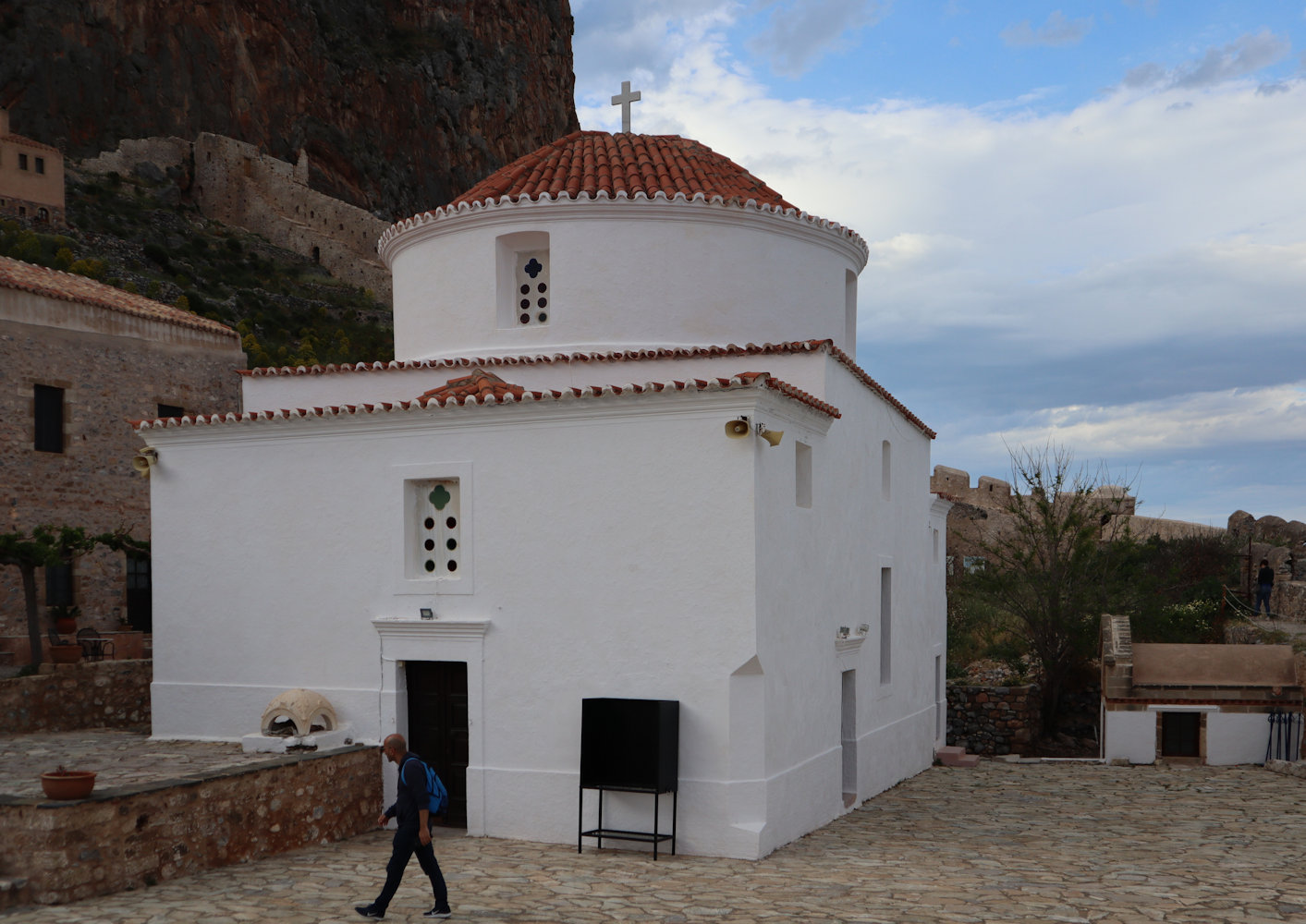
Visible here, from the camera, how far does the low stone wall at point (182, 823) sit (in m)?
8.37

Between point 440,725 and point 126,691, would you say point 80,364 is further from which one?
point 440,725

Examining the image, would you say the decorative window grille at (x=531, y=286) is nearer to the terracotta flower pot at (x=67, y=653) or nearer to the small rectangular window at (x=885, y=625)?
the small rectangular window at (x=885, y=625)

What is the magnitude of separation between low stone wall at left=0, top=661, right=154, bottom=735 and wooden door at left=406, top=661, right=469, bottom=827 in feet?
17.0

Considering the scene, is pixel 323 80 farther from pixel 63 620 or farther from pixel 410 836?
pixel 410 836

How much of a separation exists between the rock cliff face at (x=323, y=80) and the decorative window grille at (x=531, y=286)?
44587mm

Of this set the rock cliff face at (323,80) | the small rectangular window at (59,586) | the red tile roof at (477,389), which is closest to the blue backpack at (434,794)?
the red tile roof at (477,389)

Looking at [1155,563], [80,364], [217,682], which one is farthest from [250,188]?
[217,682]

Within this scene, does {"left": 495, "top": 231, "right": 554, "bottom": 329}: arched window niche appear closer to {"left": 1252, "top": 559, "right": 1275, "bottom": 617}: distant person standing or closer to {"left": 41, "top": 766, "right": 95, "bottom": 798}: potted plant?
{"left": 41, "top": 766, "right": 95, "bottom": 798}: potted plant

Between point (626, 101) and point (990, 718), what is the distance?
13401 millimetres

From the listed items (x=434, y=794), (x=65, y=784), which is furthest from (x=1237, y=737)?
(x=65, y=784)

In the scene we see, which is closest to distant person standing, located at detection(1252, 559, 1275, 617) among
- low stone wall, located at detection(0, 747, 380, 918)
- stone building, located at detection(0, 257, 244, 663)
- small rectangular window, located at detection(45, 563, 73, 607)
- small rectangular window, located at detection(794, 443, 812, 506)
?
small rectangular window, located at detection(794, 443, 812, 506)

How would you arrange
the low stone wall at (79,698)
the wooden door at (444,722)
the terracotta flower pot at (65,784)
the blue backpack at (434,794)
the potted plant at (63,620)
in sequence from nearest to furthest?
the blue backpack at (434,794), the terracotta flower pot at (65,784), the wooden door at (444,722), the low stone wall at (79,698), the potted plant at (63,620)

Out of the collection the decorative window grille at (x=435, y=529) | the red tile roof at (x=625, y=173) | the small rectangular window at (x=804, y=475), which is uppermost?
the red tile roof at (x=625, y=173)

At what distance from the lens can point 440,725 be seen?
39.0ft
